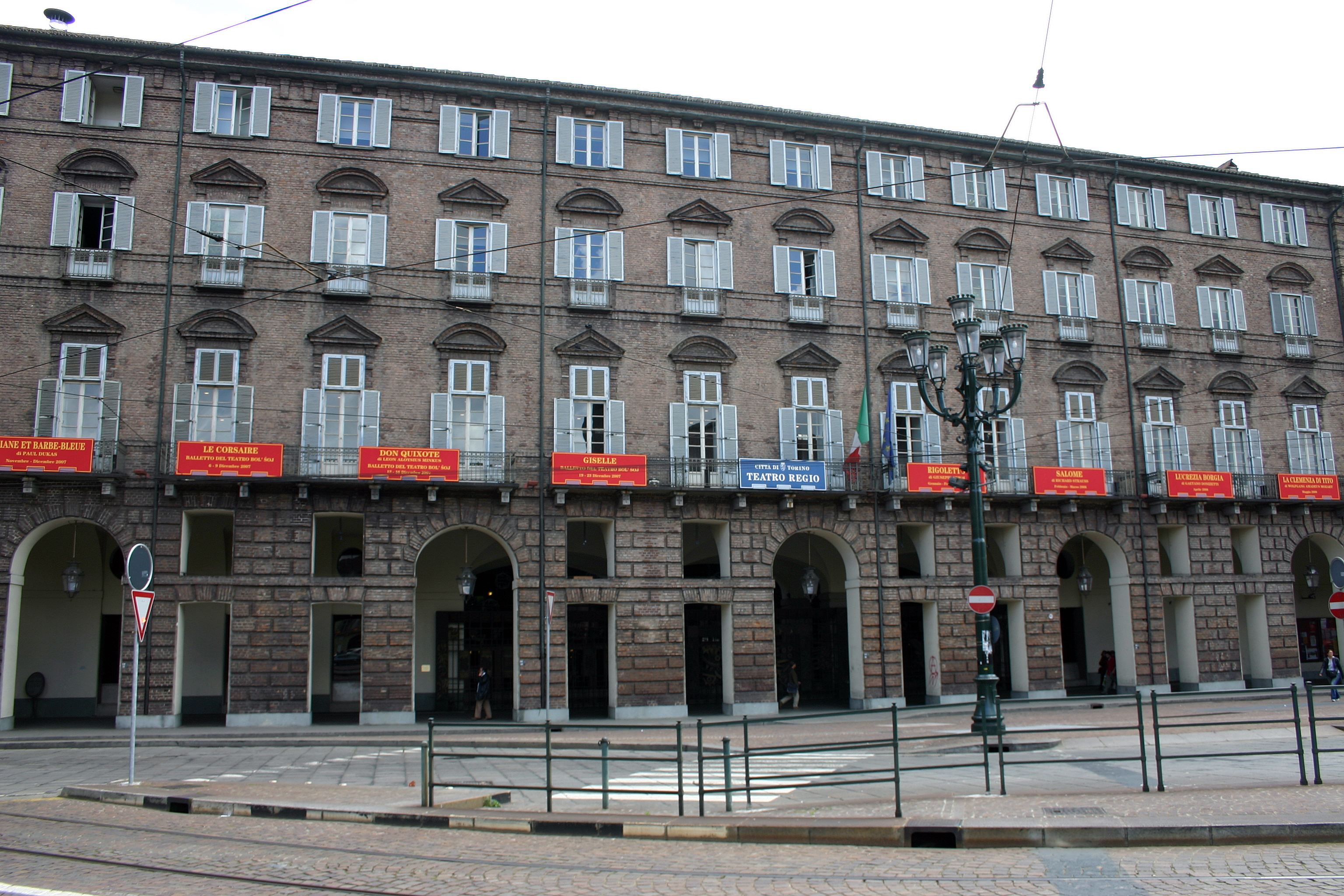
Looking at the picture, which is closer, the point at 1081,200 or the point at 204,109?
the point at 204,109

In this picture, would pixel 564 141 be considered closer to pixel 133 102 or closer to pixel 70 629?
pixel 133 102

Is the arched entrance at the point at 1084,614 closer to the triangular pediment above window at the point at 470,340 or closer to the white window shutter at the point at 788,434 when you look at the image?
the white window shutter at the point at 788,434

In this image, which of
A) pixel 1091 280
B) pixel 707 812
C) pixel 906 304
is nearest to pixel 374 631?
pixel 707 812

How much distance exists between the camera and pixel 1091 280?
112 ft

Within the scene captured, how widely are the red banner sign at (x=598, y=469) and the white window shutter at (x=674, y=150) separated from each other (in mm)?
9065

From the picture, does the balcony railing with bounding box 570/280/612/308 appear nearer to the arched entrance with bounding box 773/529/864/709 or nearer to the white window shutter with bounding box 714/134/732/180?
the white window shutter with bounding box 714/134/732/180

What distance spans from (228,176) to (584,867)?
24.2m

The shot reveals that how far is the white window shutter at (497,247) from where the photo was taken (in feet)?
94.3

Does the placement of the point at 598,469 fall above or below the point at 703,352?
below

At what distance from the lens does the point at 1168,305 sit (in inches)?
1368

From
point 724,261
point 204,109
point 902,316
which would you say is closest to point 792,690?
point 902,316

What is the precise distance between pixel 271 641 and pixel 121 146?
1391cm

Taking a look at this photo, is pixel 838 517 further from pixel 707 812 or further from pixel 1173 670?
pixel 707 812

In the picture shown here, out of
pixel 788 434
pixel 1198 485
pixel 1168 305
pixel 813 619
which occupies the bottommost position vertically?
pixel 813 619
